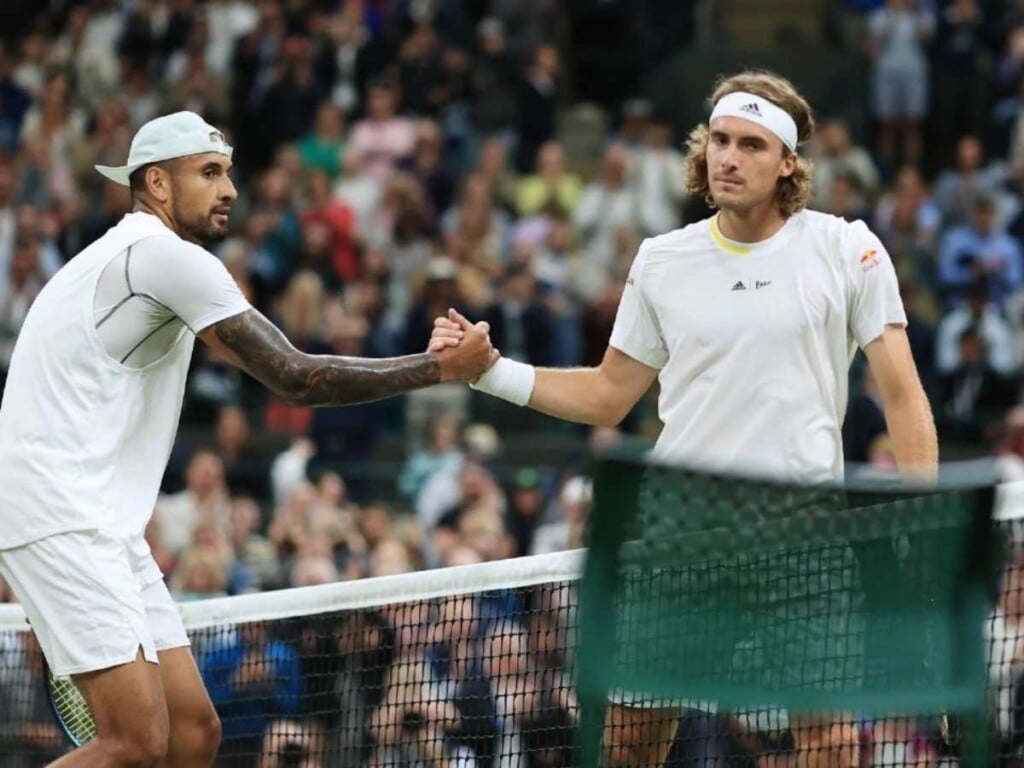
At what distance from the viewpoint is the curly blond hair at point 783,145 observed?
23.4 feet

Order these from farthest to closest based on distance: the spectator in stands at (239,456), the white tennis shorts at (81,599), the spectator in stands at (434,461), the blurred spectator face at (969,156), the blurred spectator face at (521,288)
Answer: the blurred spectator face at (969,156) < the blurred spectator face at (521,288) < the spectator in stands at (239,456) < the spectator in stands at (434,461) < the white tennis shorts at (81,599)

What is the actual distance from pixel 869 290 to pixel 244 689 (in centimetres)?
368

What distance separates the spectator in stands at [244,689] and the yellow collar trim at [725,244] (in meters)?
2.89

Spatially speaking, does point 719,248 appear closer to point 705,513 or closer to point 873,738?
point 873,738

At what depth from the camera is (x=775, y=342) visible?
6863 mm

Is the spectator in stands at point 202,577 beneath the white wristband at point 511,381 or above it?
beneath

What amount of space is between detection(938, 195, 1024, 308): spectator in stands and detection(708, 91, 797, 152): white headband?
996 centimetres

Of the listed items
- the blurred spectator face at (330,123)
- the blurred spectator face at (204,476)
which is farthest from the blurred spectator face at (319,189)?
the blurred spectator face at (204,476)

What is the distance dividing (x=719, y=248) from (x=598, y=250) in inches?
438

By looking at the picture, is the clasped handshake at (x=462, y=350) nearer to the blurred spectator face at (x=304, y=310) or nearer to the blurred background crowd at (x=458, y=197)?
the blurred background crowd at (x=458, y=197)

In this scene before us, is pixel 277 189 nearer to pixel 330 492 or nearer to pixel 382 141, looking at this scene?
pixel 382 141

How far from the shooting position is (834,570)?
207 inches

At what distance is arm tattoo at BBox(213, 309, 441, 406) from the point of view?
6934mm

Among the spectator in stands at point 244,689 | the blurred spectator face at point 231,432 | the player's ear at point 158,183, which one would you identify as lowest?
the spectator in stands at point 244,689
